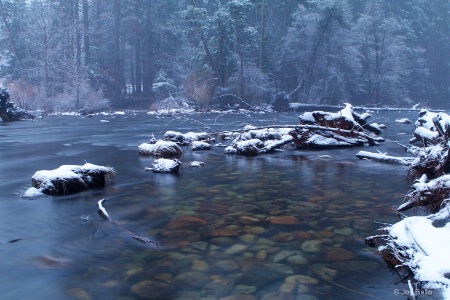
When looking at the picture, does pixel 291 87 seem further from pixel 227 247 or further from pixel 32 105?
pixel 227 247

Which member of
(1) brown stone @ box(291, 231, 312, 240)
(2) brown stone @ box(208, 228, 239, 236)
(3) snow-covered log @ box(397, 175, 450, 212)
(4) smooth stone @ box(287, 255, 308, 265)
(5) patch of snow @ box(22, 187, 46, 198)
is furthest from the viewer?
(5) patch of snow @ box(22, 187, 46, 198)

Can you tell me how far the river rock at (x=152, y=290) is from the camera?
3.24 metres

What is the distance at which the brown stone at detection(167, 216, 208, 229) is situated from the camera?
197 inches

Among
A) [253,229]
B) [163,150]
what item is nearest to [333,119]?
[163,150]

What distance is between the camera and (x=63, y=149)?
12.8m

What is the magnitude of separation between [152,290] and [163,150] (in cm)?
784

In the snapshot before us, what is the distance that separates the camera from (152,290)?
11.0ft

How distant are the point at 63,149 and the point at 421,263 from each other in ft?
37.6

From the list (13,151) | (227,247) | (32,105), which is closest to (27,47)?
(32,105)

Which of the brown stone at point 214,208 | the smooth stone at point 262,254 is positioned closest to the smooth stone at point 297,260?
the smooth stone at point 262,254

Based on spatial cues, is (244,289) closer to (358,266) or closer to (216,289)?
(216,289)

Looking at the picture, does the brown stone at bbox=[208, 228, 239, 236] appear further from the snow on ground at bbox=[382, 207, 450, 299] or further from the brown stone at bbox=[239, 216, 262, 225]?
the snow on ground at bbox=[382, 207, 450, 299]

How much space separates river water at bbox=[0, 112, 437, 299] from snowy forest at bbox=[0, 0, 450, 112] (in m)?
28.4

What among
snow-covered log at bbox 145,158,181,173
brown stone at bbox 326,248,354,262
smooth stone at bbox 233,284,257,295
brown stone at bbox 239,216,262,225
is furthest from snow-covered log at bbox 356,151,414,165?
smooth stone at bbox 233,284,257,295
